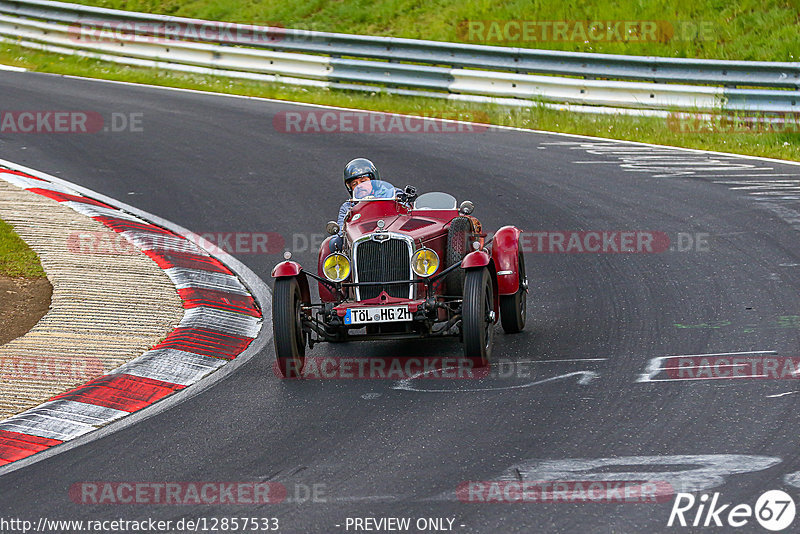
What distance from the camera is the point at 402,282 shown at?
27.0 feet

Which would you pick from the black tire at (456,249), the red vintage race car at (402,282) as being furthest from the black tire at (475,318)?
the black tire at (456,249)

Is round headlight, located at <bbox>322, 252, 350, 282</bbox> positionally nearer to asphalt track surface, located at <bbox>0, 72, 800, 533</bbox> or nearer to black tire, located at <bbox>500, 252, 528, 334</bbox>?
asphalt track surface, located at <bbox>0, 72, 800, 533</bbox>

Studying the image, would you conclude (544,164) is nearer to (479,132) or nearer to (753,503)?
(479,132)

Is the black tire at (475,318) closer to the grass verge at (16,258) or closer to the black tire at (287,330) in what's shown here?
the black tire at (287,330)

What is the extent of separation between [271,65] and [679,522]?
16984mm

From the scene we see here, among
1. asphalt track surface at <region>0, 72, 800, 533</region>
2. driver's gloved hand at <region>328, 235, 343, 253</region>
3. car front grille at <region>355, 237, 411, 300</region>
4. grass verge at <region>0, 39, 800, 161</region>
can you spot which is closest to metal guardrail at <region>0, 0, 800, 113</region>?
grass verge at <region>0, 39, 800, 161</region>

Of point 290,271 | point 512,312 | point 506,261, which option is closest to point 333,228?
point 290,271

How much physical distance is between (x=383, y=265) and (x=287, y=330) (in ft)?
3.02

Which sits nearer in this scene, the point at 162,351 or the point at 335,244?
the point at 162,351

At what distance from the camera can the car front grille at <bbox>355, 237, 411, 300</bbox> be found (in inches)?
328

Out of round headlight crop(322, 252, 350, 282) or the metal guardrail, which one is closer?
round headlight crop(322, 252, 350, 282)

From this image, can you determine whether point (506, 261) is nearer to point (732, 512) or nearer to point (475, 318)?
point (475, 318)

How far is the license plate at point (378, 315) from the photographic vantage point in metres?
7.94

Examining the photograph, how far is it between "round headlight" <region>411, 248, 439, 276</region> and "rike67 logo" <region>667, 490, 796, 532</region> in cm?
332
